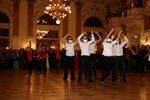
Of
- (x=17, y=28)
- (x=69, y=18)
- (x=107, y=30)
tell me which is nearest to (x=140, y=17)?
(x=107, y=30)

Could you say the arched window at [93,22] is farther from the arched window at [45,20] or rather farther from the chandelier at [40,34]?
the chandelier at [40,34]

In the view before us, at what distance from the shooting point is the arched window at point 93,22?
2431 centimetres

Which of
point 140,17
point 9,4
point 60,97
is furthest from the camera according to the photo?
point 9,4

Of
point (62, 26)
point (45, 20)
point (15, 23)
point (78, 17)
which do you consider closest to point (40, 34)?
point (45, 20)

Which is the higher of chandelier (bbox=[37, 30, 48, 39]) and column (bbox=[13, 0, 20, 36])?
column (bbox=[13, 0, 20, 36])

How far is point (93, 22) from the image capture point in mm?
24406

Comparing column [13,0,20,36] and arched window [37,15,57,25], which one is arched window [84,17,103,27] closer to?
arched window [37,15,57,25]

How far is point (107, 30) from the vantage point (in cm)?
2405

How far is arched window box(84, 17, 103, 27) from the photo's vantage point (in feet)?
79.8

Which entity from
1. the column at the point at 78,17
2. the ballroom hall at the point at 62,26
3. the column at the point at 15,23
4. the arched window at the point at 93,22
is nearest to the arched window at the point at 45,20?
the ballroom hall at the point at 62,26

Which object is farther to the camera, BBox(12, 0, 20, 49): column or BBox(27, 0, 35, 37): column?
BBox(27, 0, 35, 37): column

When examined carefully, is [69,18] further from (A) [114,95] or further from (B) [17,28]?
(A) [114,95]

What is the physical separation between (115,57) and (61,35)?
1475 cm

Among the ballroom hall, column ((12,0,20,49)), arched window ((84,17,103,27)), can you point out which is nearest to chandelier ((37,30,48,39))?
the ballroom hall
